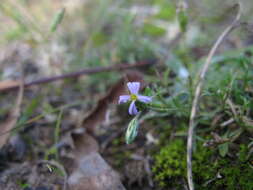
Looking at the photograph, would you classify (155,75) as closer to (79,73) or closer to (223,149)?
(79,73)

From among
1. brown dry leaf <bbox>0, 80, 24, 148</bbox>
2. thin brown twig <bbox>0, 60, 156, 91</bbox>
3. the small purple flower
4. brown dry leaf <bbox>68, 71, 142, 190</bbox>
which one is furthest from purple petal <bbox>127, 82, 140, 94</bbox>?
brown dry leaf <bbox>0, 80, 24, 148</bbox>

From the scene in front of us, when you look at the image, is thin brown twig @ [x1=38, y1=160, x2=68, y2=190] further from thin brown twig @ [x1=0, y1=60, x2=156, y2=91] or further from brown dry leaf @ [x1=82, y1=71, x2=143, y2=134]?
thin brown twig @ [x1=0, y1=60, x2=156, y2=91]

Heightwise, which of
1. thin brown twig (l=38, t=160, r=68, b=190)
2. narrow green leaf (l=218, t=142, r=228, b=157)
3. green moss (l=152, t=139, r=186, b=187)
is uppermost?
thin brown twig (l=38, t=160, r=68, b=190)

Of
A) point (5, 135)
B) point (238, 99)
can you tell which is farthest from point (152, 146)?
point (5, 135)

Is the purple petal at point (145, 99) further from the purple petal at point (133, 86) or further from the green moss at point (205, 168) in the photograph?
the green moss at point (205, 168)

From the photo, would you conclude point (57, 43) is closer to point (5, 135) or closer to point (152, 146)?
point (5, 135)

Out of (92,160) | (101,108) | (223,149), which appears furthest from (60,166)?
(223,149)
